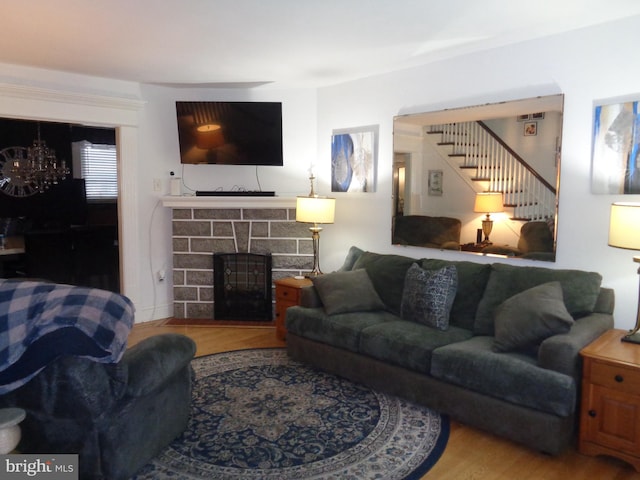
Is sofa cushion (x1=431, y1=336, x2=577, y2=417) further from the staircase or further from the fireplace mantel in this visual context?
the fireplace mantel

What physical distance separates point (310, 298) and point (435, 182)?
137cm

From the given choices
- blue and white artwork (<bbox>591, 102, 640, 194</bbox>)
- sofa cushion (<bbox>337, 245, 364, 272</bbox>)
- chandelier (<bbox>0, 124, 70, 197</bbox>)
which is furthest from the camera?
chandelier (<bbox>0, 124, 70, 197</bbox>)

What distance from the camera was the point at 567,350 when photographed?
250 cm

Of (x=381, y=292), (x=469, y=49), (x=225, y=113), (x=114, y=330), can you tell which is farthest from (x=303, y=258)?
(x=114, y=330)

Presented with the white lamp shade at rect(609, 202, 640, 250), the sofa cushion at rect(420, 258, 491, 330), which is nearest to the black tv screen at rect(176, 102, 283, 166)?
the sofa cushion at rect(420, 258, 491, 330)

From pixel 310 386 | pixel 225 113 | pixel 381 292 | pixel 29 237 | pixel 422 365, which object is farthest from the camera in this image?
pixel 29 237

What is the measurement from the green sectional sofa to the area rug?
0.65 ft

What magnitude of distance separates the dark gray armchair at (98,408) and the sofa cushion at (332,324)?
1.35m

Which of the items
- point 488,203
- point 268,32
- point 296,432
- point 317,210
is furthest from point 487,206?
point 296,432

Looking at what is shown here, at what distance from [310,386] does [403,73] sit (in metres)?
2.70

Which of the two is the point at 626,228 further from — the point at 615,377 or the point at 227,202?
the point at 227,202

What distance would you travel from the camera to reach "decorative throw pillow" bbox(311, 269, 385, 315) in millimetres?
3699

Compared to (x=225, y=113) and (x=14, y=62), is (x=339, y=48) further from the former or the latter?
(x=14, y=62)

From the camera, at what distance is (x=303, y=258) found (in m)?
5.03
